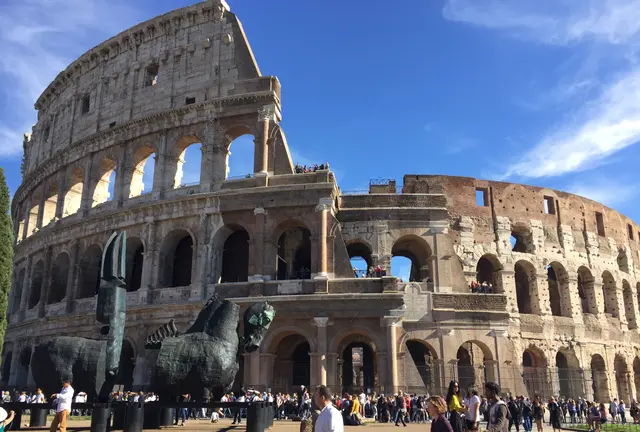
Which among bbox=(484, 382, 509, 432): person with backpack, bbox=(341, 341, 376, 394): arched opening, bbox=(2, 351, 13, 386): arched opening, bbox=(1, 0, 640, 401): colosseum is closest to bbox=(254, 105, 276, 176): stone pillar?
bbox=(1, 0, 640, 401): colosseum

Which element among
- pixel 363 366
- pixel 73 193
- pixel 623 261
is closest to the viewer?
pixel 363 366

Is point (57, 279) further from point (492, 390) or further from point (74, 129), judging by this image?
point (492, 390)

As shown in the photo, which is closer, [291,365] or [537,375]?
[291,365]

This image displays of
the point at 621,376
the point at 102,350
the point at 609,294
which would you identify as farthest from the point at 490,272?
the point at 102,350

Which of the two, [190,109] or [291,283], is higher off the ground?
[190,109]

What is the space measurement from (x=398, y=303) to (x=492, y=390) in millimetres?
13250

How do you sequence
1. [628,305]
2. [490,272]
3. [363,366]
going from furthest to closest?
[628,305], [490,272], [363,366]

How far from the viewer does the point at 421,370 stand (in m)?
23.1

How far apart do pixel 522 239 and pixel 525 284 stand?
2351 mm

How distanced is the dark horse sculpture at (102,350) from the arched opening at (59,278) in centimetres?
1741

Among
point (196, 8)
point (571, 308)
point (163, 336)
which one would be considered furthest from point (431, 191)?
point (163, 336)

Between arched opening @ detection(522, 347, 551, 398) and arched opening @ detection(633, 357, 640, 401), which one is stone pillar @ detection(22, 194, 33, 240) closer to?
arched opening @ detection(522, 347, 551, 398)

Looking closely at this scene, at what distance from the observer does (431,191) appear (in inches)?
1003

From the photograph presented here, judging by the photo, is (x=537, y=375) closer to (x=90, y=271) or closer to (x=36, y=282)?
(x=90, y=271)
